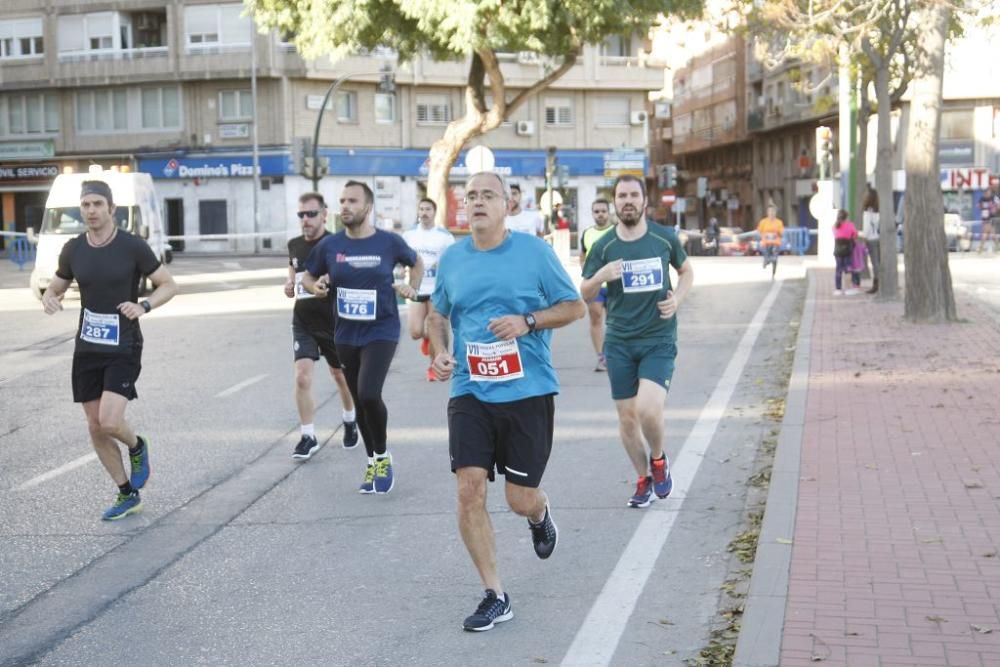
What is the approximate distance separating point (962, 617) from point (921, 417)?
5537mm

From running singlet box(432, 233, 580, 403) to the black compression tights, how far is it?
2723mm

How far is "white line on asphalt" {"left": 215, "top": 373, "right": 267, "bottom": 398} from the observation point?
544 inches

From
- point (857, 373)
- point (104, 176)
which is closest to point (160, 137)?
point (104, 176)

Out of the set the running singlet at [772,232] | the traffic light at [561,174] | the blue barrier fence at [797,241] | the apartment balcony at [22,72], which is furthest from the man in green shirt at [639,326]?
the apartment balcony at [22,72]

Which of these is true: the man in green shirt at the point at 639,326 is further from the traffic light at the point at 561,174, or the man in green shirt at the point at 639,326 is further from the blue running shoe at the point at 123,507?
the traffic light at the point at 561,174

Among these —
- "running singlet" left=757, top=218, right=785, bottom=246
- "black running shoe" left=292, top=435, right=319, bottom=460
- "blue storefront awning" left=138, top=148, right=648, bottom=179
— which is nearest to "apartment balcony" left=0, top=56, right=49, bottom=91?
"blue storefront awning" left=138, top=148, right=648, bottom=179

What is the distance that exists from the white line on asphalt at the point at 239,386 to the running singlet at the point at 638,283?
617 centimetres

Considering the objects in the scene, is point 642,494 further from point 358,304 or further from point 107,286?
point 107,286

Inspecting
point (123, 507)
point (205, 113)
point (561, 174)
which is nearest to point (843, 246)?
point (123, 507)

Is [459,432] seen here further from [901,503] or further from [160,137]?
[160,137]

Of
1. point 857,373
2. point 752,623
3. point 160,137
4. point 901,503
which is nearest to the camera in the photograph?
point 752,623

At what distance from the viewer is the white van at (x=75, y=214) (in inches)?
1086

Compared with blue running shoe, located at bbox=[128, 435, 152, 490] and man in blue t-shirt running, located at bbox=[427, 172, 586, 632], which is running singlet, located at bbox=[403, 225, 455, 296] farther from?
man in blue t-shirt running, located at bbox=[427, 172, 586, 632]

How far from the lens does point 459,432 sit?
6.05 metres
